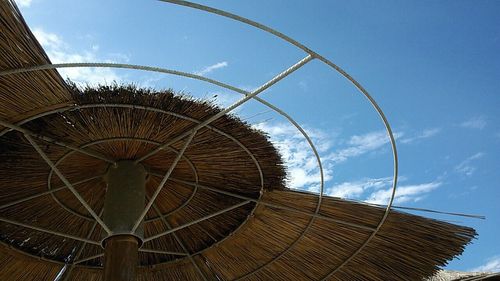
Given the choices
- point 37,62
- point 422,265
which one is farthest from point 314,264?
point 37,62

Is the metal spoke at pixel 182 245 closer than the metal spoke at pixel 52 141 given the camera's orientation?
No

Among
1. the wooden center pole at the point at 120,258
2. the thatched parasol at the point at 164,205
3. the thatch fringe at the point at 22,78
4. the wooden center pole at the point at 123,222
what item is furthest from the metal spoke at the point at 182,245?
the thatch fringe at the point at 22,78

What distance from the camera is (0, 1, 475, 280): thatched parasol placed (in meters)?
6.34

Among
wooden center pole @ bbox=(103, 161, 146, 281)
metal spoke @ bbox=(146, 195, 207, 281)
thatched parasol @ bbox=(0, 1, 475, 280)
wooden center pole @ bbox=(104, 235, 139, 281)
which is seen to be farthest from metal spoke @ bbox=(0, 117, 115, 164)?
metal spoke @ bbox=(146, 195, 207, 281)

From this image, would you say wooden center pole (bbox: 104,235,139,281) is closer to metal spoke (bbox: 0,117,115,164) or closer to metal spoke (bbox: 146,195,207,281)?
metal spoke (bbox: 0,117,115,164)

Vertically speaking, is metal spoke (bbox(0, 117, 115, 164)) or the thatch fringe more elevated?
the thatch fringe

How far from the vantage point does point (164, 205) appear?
828 cm

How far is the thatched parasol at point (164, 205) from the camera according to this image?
6.34 m

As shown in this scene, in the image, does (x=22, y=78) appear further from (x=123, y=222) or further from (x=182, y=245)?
(x=182, y=245)

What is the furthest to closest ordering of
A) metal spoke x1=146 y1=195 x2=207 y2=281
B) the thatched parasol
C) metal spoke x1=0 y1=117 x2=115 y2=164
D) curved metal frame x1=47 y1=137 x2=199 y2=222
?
metal spoke x1=146 y1=195 x2=207 y2=281
curved metal frame x1=47 y1=137 x2=199 y2=222
the thatched parasol
metal spoke x1=0 y1=117 x2=115 y2=164

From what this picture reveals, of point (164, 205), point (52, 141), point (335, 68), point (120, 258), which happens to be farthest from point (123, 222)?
point (335, 68)

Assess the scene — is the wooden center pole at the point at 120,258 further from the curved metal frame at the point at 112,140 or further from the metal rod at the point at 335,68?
the metal rod at the point at 335,68

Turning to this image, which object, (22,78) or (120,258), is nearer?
(22,78)

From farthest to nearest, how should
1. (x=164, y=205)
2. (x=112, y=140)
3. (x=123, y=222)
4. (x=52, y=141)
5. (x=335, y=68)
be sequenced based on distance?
1. (x=164, y=205)
2. (x=112, y=140)
3. (x=52, y=141)
4. (x=123, y=222)
5. (x=335, y=68)
